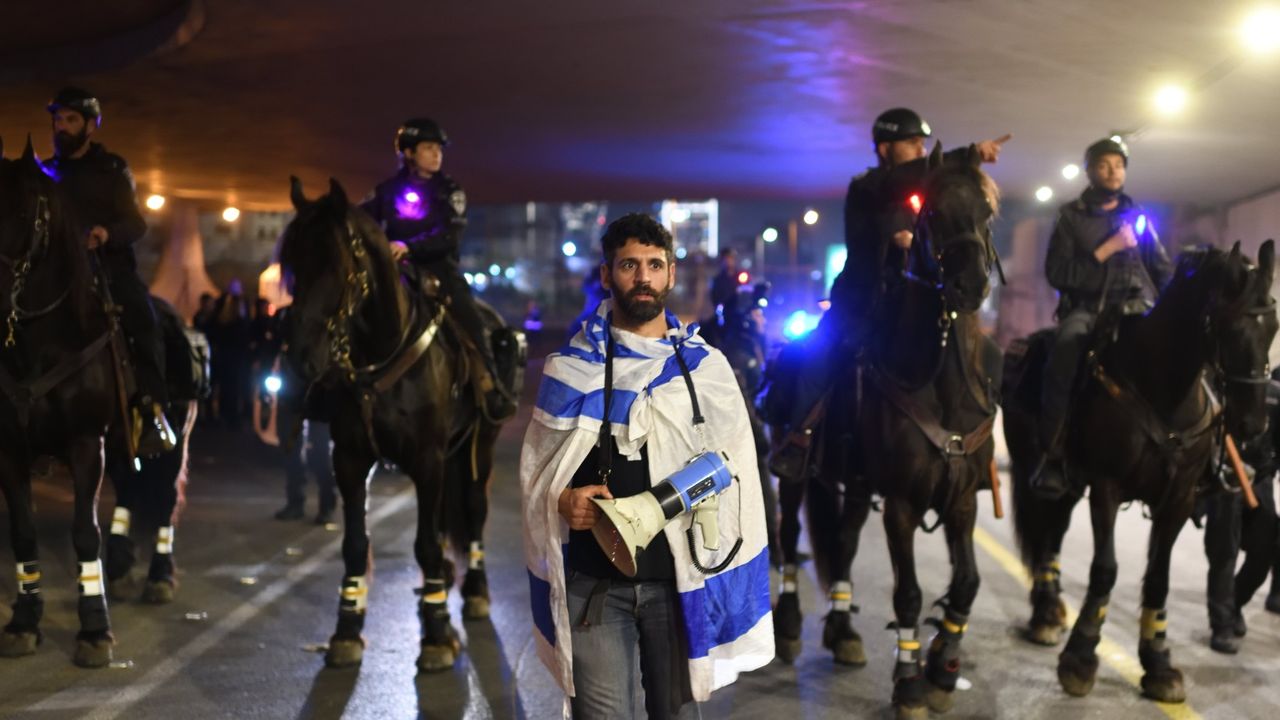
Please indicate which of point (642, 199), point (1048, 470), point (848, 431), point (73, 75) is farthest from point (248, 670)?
point (642, 199)

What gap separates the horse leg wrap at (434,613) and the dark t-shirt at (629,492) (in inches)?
137

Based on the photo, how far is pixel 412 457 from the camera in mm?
7172

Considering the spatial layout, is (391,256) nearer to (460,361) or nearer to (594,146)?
(460,361)

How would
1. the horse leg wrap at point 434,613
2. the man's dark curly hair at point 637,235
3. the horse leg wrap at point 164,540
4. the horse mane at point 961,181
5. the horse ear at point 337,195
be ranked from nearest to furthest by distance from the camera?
the man's dark curly hair at point 637,235, the horse mane at point 961,181, the horse ear at point 337,195, the horse leg wrap at point 434,613, the horse leg wrap at point 164,540

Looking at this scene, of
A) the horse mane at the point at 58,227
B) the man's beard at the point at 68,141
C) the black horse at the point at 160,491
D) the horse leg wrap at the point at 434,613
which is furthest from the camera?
the black horse at the point at 160,491

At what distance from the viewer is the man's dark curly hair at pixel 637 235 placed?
388 cm

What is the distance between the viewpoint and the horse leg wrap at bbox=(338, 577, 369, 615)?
23.0 ft

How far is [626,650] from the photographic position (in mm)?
3883

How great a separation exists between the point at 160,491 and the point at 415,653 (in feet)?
9.19

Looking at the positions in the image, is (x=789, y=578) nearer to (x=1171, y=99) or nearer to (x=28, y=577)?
(x=28, y=577)

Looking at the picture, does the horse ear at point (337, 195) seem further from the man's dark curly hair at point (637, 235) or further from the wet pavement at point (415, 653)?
the man's dark curly hair at point (637, 235)

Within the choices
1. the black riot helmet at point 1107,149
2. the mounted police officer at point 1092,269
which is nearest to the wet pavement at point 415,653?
the mounted police officer at point 1092,269

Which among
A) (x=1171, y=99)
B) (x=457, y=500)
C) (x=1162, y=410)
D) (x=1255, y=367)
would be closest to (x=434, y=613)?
(x=457, y=500)

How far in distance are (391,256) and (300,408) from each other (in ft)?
3.88
